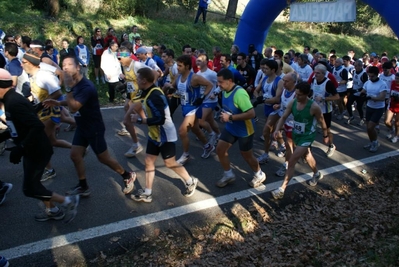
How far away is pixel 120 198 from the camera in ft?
15.6

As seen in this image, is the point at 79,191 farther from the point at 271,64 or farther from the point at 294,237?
the point at 271,64

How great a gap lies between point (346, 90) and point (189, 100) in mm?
5650

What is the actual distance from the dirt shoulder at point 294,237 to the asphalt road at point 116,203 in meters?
0.24

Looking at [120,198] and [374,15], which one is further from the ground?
[374,15]

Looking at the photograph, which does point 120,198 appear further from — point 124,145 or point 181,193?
point 124,145

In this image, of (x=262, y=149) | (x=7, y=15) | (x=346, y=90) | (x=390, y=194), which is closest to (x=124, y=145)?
(x=262, y=149)

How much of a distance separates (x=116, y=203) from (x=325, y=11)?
792cm

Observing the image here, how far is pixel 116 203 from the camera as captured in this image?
15.1ft

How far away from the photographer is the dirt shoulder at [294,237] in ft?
12.1

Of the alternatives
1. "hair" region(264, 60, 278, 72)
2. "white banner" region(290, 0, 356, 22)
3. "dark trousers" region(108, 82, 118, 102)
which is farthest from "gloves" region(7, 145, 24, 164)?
"white banner" region(290, 0, 356, 22)

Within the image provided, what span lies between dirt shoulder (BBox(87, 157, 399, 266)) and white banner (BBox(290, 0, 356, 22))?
17.6ft

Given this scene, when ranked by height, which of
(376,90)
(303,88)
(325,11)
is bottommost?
(376,90)

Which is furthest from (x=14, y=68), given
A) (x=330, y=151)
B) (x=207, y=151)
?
(x=330, y=151)

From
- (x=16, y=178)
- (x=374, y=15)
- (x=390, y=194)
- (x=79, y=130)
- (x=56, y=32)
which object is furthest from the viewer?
(x=374, y=15)
